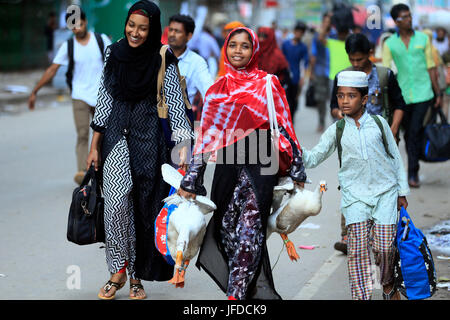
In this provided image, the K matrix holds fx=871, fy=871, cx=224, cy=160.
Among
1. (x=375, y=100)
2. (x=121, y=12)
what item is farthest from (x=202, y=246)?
(x=121, y=12)

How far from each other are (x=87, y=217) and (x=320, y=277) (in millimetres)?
1656

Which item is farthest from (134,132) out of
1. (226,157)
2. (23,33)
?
(23,33)

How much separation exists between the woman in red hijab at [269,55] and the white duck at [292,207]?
241 inches

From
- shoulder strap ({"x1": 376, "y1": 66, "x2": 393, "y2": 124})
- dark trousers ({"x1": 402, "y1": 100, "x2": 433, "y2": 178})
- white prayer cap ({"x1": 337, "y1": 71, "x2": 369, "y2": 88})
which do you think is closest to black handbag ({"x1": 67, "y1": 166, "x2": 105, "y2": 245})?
white prayer cap ({"x1": 337, "y1": 71, "x2": 369, "y2": 88})

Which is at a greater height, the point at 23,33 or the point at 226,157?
the point at 226,157

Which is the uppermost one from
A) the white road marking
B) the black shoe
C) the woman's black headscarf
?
the woman's black headscarf

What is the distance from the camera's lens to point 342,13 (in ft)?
29.5

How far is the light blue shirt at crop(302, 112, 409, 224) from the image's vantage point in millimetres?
4832

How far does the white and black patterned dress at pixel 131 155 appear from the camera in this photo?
5.09 metres

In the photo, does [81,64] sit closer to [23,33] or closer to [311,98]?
[311,98]

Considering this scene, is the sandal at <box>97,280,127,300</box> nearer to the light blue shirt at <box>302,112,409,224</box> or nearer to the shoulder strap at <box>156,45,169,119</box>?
the shoulder strap at <box>156,45,169,119</box>

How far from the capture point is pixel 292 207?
14.8 ft

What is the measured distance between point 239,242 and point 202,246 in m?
0.22

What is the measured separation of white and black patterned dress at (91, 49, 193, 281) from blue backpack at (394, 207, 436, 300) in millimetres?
1384
